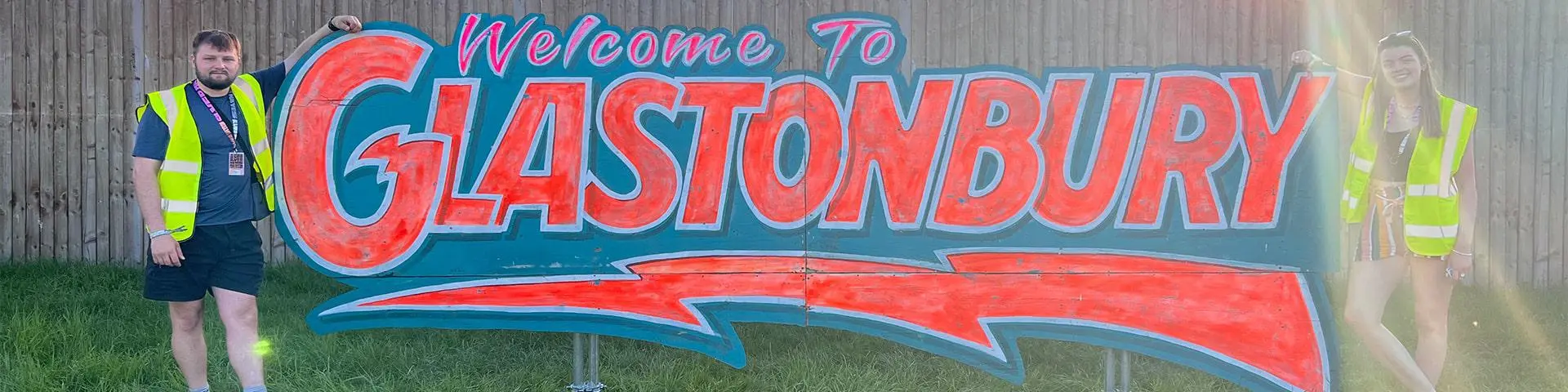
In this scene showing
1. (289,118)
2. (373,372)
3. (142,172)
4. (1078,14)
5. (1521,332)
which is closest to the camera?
(142,172)

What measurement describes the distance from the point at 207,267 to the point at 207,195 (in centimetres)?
25

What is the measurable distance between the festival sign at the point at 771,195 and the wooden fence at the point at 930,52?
2030 millimetres

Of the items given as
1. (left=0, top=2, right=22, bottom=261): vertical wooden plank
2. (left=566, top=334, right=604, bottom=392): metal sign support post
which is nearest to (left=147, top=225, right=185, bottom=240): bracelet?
(left=566, top=334, right=604, bottom=392): metal sign support post

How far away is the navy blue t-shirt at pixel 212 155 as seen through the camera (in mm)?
3193

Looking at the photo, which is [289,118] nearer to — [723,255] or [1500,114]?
[723,255]

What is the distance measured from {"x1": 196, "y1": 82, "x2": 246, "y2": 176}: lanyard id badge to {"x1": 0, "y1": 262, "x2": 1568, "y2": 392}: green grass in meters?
0.96

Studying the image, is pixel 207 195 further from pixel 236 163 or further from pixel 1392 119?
pixel 1392 119

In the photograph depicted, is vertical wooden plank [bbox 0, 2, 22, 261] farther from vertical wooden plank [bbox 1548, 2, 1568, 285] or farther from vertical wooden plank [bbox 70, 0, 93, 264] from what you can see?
vertical wooden plank [bbox 1548, 2, 1568, 285]

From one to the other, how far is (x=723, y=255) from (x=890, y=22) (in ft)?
3.59

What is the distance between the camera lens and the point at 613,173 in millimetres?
3635

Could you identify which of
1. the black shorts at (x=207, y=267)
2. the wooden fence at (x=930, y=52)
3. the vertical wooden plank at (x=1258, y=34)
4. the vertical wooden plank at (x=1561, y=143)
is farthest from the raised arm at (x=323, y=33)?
the vertical wooden plank at (x=1561, y=143)

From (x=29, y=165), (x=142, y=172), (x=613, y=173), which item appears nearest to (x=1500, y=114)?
(x=613, y=173)

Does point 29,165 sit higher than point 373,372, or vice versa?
point 29,165

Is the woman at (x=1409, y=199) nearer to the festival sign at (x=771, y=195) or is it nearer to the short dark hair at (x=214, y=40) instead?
the festival sign at (x=771, y=195)
